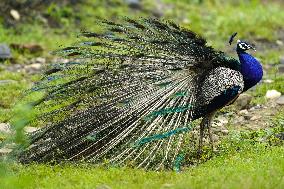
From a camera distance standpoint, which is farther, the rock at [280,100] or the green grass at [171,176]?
the rock at [280,100]

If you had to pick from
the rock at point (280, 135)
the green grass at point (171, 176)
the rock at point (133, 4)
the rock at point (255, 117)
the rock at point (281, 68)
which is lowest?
the green grass at point (171, 176)

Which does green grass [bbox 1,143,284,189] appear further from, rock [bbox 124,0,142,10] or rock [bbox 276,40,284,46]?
rock [bbox 124,0,142,10]

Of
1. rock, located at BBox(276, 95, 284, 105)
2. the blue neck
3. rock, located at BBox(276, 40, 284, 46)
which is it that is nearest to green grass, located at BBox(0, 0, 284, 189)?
rock, located at BBox(276, 40, 284, 46)

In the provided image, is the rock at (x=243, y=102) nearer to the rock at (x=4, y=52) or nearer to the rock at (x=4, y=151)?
the rock at (x=4, y=151)

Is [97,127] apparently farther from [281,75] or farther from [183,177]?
[281,75]

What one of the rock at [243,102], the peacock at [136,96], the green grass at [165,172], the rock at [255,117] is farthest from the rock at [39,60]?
the peacock at [136,96]

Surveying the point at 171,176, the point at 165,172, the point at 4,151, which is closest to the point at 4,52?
the point at 4,151

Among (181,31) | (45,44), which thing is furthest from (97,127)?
(45,44)

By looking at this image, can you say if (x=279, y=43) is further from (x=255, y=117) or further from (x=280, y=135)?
(x=280, y=135)

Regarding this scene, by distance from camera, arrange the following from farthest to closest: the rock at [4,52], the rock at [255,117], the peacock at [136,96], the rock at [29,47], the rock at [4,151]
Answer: the rock at [29,47] → the rock at [4,52] → the rock at [255,117] → the rock at [4,151] → the peacock at [136,96]
